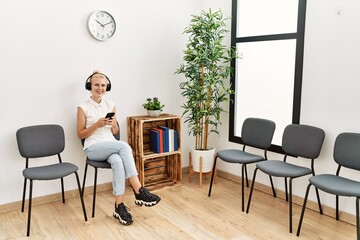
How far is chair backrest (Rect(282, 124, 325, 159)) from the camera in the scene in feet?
9.65

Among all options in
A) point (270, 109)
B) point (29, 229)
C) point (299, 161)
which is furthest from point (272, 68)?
point (29, 229)

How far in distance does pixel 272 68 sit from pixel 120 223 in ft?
7.27

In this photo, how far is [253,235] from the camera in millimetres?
2680

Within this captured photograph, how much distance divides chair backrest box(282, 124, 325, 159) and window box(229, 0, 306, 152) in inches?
6.8

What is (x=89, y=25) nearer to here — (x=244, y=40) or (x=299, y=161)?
(x=244, y=40)

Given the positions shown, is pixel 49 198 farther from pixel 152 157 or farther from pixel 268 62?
pixel 268 62

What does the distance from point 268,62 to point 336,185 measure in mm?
1572

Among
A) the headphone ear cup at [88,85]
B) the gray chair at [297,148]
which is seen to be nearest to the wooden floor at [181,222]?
the gray chair at [297,148]

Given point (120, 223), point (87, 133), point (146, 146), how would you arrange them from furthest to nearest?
point (146, 146) < point (87, 133) < point (120, 223)

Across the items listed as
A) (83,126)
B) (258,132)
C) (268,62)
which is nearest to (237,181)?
(258,132)

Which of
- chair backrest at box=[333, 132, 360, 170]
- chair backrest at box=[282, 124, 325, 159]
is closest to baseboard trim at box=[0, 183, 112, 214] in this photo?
chair backrest at box=[282, 124, 325, 159]

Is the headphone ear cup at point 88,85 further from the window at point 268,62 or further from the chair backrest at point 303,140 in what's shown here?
the chair backrest at point 303,140

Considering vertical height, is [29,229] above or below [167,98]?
below

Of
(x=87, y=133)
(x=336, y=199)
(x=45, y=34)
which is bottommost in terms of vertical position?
(x=336, y=199)
